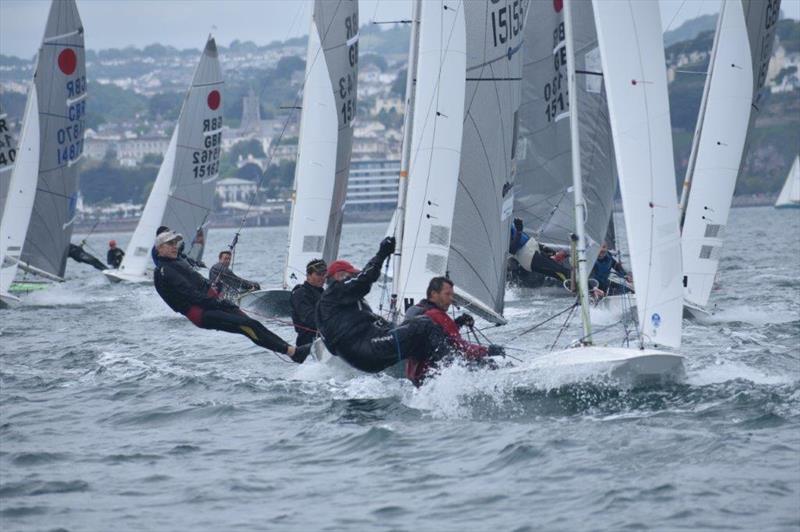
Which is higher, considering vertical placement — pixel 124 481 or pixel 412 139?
pixel 412 139

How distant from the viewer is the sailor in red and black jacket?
1127 centimetres

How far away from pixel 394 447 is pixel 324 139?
11607mm

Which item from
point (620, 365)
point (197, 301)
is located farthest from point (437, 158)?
point (620, 365)

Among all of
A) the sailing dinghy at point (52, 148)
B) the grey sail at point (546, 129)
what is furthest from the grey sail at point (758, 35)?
the sailing dinghy at point (52, 148)

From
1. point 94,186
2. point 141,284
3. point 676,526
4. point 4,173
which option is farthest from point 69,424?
point 94,186

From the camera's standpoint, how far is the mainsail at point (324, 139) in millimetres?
20703

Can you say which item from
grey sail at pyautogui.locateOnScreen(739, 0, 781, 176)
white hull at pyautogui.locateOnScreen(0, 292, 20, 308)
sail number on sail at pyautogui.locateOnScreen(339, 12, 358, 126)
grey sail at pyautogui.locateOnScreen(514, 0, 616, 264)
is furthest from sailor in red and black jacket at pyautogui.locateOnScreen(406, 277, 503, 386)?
white hull at pyautogui.locateOnScreen(0, 292, 20, 308)

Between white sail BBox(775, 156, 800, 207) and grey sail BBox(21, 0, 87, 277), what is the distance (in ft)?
221

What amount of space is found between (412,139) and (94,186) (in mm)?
143702

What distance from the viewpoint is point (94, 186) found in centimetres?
15388

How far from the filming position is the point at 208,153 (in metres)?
29.6

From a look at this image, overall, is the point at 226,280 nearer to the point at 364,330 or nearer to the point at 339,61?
the point at 339,61

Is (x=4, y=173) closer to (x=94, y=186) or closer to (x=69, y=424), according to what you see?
(x=69, y=424)

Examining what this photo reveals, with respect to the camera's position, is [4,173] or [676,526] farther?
[4,173]
